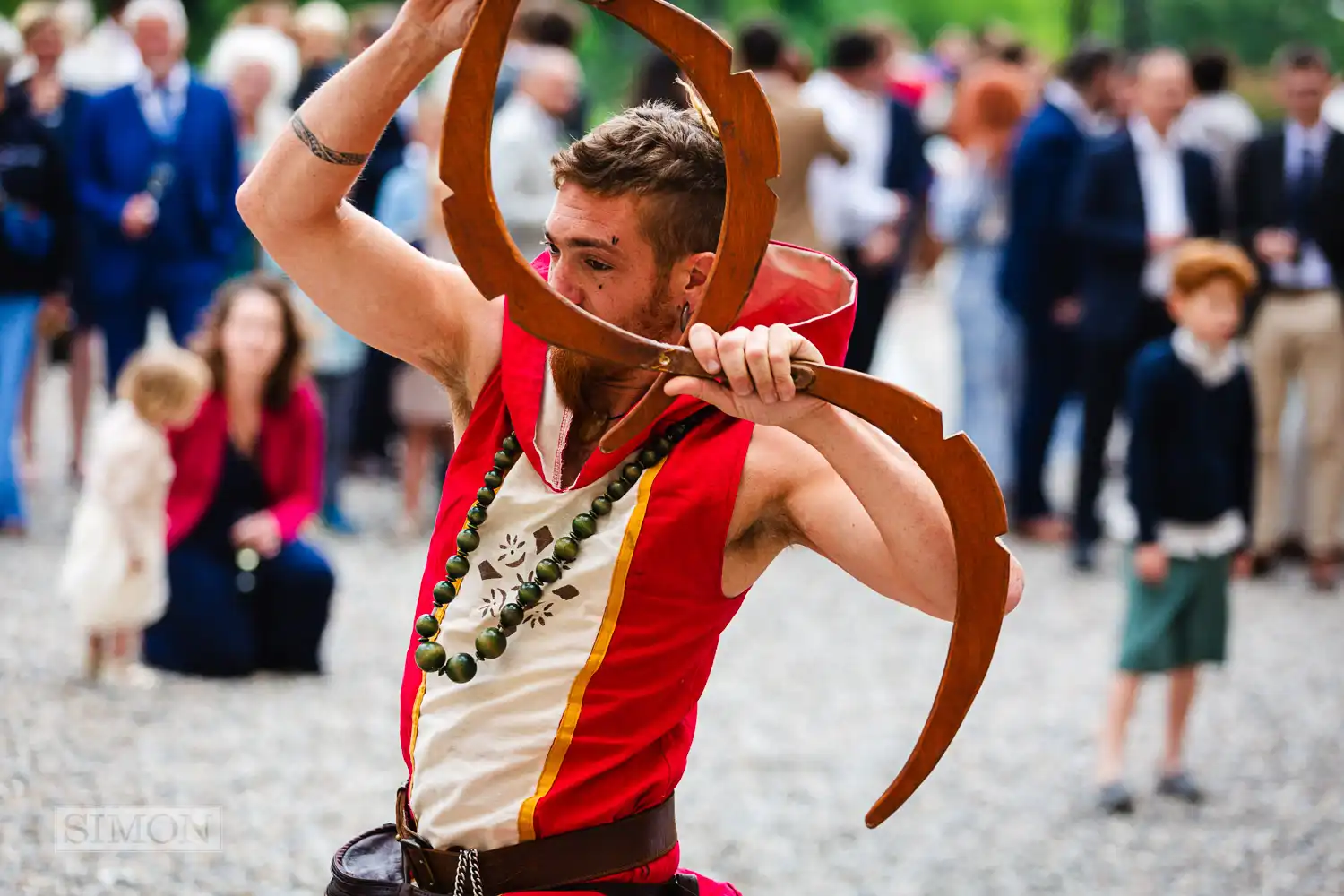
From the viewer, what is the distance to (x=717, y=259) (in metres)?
2.00

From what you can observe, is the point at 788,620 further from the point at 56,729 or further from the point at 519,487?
the point at 519,487

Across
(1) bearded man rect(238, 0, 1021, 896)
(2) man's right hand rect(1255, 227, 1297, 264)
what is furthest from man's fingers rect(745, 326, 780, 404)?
(2) man's right hand rect(1255, 227, 1297, 264)

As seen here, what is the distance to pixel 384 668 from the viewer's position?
6.50m

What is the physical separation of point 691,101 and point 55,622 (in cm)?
528

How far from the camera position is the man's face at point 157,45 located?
7.72 metres

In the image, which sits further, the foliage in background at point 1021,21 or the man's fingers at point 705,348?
the foliage in background at point 1021,21

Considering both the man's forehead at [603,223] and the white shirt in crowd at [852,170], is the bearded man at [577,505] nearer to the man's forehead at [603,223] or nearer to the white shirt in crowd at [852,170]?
the man's forehead at [603,223]

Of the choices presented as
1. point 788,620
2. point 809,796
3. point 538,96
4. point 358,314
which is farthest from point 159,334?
point 358,314

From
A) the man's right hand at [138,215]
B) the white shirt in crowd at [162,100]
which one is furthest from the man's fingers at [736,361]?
the white shirt in crowd at [162,100]

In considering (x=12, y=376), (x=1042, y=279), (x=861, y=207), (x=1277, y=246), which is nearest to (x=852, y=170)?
(x=861, y=207)

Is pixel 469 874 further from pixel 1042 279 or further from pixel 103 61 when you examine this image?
pixel 103 61

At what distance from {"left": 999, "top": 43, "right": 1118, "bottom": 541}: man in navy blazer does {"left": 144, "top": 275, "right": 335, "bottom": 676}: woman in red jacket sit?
13.1ft

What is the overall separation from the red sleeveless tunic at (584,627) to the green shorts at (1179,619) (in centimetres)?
336

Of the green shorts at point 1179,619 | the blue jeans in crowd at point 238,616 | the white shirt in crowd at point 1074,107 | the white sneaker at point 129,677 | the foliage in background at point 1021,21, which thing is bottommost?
the white sneaker at point 129,677
